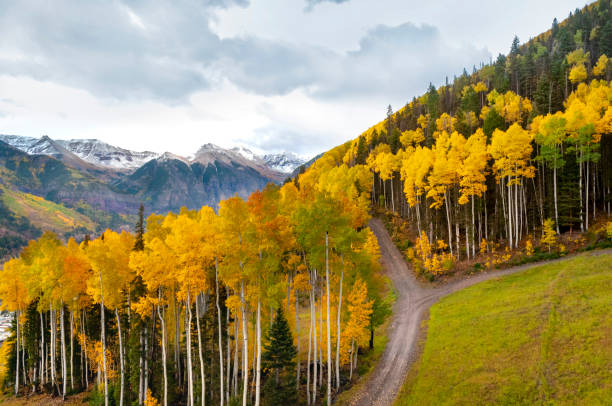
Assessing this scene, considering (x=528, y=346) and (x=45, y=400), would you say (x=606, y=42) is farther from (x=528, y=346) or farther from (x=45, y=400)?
(x=45, y=400)

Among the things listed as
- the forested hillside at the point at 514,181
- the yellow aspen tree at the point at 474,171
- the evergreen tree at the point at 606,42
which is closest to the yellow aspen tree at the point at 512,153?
the forested hillside at the point at 514,181

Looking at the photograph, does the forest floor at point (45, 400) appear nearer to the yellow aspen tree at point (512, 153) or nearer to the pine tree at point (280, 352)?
the pine tree at point (280, 352)

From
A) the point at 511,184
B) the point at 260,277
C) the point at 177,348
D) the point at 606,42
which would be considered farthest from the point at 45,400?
the point at 606,42

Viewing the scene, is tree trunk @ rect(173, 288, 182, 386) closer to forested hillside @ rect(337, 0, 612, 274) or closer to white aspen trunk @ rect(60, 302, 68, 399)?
white aspen trunk @ rect(60, 302, 68, 399)

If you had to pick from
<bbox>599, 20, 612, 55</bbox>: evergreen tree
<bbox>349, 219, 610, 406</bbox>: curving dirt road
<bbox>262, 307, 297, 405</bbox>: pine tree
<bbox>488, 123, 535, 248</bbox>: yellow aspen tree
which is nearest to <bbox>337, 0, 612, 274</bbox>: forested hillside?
<bbox>488, 123, 535, 248</bbox>: yellow aspen tree

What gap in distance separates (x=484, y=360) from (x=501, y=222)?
97.0 feet

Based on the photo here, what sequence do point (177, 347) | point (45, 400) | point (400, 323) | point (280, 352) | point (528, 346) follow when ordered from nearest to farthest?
point (528, 346), point (280, 352), point (177, 347), point (400, 323), point (45, 400)

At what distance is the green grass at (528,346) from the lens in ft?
52.6

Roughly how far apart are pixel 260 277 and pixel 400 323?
20.7 m

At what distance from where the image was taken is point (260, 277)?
66.9 feet

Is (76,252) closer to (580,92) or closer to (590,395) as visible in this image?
(590,395)

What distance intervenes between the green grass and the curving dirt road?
139 cm

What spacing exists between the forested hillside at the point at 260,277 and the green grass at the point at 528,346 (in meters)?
5.89

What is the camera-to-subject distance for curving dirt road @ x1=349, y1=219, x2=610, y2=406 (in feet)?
74.3
